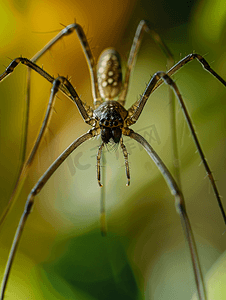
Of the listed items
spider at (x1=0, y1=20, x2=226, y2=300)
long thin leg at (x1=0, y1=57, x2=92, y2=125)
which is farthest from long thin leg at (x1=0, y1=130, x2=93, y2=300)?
long thin leg at (x1=0, y1=57, x2=92, y2=125)

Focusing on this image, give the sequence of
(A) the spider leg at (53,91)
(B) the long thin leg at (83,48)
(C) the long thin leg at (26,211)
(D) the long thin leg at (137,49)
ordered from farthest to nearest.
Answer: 1. (D) the long thin leg at (137,49)
2. (B) the long thin leg at (83,48)
3. (A) the spider leg at (53,91)
4. (C) the long thin leg at (26,211)

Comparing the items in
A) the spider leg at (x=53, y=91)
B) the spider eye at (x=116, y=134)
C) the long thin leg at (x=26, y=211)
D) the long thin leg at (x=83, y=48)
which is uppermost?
the long thin leg at (x=83, y=48)

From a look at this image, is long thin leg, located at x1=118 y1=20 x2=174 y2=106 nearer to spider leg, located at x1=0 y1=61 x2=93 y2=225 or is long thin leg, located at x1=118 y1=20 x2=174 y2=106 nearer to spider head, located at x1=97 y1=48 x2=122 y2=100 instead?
spider head, located at x1=97 y1=48 x2=122 y2=100

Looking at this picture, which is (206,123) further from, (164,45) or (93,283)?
(93,283)

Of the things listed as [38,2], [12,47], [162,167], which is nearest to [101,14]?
[38,2]

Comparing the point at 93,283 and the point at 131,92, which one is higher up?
the point at 131,92

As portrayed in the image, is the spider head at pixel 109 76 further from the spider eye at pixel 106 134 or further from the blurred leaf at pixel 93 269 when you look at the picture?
the blurred leaf at pixel 93 269

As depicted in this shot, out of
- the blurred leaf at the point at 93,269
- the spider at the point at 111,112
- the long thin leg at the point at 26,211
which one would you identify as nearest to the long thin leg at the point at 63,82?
the spider at the point at 111,112

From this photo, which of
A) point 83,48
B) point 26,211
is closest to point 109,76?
point 83,48
